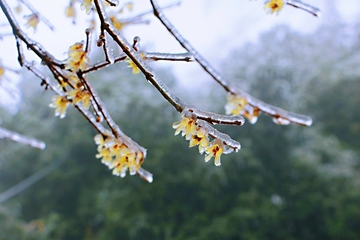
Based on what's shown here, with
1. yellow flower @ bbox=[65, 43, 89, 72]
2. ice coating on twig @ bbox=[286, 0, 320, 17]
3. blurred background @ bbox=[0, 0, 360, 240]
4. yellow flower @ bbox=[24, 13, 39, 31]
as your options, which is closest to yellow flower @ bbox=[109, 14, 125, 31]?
yellow flower @ bbox=[24, 13, 39, 31]

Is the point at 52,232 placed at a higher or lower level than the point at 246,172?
lower

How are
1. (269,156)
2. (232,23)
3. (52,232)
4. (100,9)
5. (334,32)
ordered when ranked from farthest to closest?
(232,23) < (334,32) < (269,156) < (52,232) < (100,9)

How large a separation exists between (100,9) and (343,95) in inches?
199

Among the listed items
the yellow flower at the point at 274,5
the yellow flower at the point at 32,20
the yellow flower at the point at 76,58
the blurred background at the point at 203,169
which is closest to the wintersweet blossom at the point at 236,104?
the yellow flower at the point at 274,5

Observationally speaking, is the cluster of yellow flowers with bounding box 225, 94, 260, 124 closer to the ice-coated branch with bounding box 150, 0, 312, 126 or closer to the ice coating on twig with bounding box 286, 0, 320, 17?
the ice-coated branch with bounding box 150, 0, 312, 126

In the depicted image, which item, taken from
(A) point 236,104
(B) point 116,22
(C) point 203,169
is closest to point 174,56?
(A) point 236,104

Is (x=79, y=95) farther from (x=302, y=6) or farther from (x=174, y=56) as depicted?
(x=302, y=6)

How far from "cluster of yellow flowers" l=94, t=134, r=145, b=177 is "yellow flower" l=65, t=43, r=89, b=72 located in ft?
0.44

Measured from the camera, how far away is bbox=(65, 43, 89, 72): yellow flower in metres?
0.48

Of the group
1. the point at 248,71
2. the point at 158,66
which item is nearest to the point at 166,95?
the point at 248,71

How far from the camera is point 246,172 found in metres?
3.98

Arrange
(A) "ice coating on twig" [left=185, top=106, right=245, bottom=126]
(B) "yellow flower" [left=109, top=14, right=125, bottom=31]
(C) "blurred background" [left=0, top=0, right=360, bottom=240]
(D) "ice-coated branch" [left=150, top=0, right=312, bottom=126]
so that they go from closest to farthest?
(A) "ice coating on twig" [left=185, top=106, right=245, bottom=126], (D) "ice-coated branch" [left=150, top=0, right=312, bottom=126], (B) "yellow flower" [left=109, top=14, right=125, bottom=31], (C) "blurred background" [left=0, top=0, right=360, bottom=240]

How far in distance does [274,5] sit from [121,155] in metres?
0.34

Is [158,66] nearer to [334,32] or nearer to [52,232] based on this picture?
[52,232]
